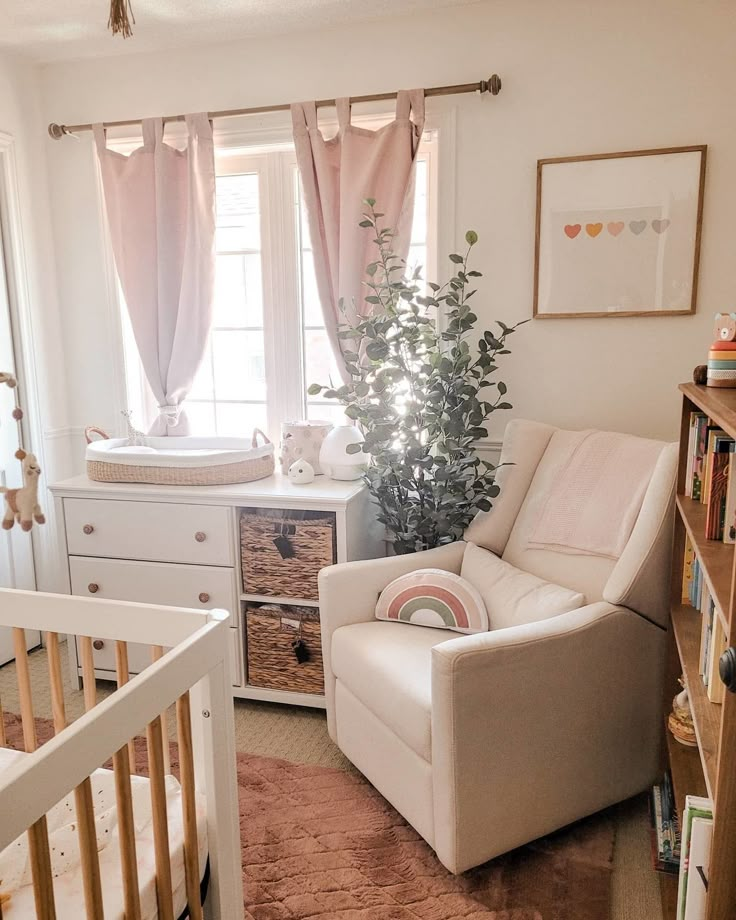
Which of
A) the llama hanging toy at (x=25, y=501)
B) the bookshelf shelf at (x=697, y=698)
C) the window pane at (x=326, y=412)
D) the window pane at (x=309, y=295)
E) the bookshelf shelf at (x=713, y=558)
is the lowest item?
the bookshelf shelf at (x=697, y=698)

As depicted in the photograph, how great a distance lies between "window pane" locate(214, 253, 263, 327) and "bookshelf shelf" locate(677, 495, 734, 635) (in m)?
1.90

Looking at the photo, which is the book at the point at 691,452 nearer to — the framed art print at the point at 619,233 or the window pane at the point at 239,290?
the framed art print at the point at 619,233

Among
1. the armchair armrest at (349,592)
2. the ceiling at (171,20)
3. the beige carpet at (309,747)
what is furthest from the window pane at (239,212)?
the beige carpet at (309,747)

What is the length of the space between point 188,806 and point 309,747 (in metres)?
1.25

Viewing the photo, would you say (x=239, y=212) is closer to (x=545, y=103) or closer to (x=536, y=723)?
(x=545, y=103)

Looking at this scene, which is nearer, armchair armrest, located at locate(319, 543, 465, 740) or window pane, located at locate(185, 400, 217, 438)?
armchair armrest, located at locate(319, 543, 465, 740)

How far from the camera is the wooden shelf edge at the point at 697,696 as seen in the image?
1255 mm

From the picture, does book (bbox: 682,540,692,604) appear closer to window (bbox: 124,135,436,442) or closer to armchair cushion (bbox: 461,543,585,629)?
armchair cushion (bbox: 461,543,585,629)

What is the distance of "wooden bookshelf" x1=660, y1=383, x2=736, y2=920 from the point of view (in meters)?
1.14

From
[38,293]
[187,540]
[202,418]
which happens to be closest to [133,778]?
[187,540]

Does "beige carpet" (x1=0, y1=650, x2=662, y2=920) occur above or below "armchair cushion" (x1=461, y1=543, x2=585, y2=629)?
below

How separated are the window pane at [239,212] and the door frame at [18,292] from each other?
0.81m

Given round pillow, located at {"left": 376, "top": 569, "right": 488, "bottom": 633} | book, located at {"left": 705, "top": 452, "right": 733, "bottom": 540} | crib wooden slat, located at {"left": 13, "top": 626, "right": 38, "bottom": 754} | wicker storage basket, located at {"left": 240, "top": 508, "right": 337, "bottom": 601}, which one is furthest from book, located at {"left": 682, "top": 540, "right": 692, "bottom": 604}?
crib wooden slat, located at {"left": 13, "top": 626, "right": 38, "bottom": 754}

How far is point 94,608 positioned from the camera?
1.47 metres
